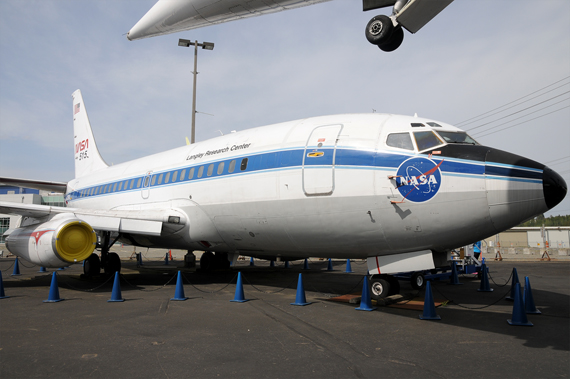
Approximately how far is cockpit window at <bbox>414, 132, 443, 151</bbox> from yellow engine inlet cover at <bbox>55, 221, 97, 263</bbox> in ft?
29.9

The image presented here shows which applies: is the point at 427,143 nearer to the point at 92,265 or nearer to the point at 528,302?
the point at 528,302

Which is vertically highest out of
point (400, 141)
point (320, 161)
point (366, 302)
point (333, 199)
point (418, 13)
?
point (418, 13)

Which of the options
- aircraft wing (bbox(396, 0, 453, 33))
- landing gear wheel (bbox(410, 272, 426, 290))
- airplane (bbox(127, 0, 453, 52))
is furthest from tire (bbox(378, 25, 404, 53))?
landing gear wheel (bbox(410, 272, 426, 290))

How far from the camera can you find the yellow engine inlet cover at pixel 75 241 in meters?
10.6

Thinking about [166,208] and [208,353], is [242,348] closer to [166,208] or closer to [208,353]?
[208,353]

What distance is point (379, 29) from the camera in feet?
16.4

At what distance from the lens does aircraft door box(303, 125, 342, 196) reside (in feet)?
27.9

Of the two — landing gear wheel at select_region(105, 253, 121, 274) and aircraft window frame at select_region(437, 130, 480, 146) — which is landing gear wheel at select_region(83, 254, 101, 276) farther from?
aircraft window frame at select_region(437, 130, 480, 146)

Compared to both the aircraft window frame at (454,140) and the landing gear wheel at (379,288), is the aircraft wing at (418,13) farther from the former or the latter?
the landing gear wheel at (379,288)

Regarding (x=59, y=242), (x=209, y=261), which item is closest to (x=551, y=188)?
(x=59, y=242)

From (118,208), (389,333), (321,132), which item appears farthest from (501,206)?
(118,208)

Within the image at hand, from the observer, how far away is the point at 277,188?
9273 mm

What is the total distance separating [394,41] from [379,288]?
5.54 metres

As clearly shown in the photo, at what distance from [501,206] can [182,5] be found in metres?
6.03
